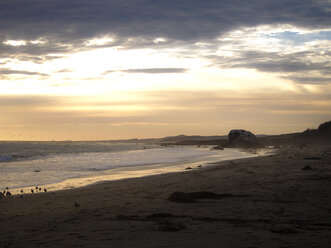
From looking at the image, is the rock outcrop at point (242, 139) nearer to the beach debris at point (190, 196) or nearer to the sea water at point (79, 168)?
the sea water at point (79, 168)

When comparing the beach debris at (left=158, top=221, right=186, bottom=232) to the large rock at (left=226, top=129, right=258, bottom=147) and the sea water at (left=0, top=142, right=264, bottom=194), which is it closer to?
the sea water at (left=0, top=142, right=264, bottom=194)

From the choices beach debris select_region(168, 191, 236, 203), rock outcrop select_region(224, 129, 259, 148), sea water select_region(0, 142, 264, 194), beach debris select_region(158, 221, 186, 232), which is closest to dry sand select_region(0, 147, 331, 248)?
beach debris select_region(158, 221, 186, 232)

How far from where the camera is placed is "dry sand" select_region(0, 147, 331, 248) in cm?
605

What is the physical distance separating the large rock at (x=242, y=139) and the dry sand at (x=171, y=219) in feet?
175

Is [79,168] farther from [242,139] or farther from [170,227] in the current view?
[242,139]

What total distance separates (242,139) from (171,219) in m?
59.1

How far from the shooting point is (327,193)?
33.3 feet

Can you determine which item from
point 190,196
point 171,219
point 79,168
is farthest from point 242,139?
point 171,219

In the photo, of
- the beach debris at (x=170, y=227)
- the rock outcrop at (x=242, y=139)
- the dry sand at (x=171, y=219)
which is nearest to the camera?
the dry sand at (x=171, y=219)

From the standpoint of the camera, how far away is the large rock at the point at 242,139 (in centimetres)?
6431

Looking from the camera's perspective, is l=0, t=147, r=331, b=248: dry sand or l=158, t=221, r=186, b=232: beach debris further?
l=158, t=221, r=186, b=232: beach debris

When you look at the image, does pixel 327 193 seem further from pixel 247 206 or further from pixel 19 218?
pixel 19 218

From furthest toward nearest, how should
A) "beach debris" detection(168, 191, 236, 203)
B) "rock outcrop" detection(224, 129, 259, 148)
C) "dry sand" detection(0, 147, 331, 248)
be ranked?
"rock outcrop" detection(224, 129, 259, 148), "beach debris" detection(168, 191, 236, 203), "dry sand" detection(0, 147, 331, 248)

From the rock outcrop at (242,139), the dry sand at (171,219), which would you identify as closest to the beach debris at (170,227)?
the dry sand at (171,219)
